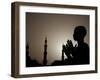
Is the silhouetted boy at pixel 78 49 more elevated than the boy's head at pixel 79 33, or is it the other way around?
the boy's head at pixel 79 33

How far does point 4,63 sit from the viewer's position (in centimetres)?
190

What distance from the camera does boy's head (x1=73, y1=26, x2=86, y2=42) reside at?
6.98 ft

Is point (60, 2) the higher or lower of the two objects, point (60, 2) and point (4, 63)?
the higher

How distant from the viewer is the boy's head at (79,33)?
2.13m

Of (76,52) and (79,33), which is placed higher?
(79,33)

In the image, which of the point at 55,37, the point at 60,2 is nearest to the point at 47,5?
the point at 60,2

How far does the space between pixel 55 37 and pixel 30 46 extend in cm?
24

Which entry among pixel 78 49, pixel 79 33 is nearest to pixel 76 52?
pixel 78 49

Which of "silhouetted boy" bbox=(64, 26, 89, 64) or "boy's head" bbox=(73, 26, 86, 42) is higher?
"boy's head" bbox=(73, 26, 86, 42)

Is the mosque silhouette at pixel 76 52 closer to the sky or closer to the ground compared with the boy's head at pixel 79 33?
closer to the ground

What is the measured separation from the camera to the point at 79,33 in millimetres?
2143

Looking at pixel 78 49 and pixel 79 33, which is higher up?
pixel 79 33

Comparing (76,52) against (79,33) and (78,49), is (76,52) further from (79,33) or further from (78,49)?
(79,33)

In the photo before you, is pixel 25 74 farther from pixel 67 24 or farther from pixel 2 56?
pixel 67 24
